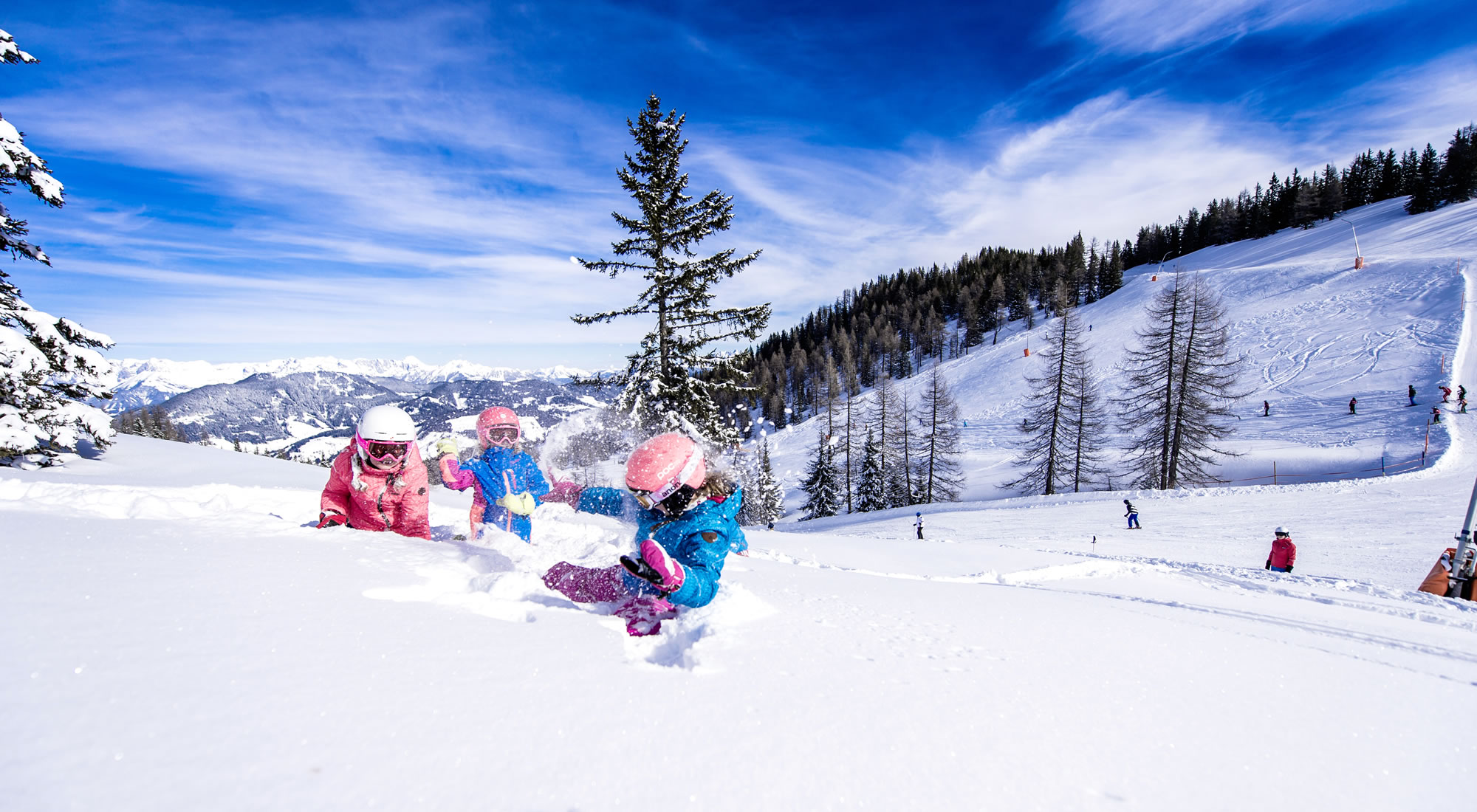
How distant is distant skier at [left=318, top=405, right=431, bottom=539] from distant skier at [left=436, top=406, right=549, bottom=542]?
401 millimetres

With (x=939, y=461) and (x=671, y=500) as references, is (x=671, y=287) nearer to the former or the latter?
(x=671, y=500)

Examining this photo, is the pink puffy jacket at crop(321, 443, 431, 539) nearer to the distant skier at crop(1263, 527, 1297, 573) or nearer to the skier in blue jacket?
the skier in blue jacket

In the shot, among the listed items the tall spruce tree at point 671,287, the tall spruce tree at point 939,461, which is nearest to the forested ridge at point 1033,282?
the tall spruce tree at point 939,461

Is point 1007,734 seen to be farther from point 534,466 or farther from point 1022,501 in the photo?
point 1022,501

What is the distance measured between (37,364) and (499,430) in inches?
356

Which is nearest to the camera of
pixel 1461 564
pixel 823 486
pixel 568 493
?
pixel 568 493

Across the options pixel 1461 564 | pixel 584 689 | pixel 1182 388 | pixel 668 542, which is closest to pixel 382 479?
pixel 668 542

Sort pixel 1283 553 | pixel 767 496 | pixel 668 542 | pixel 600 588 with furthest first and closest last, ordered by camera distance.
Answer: pixel 767 496
pixel 1283 553
pixel 600 588
pixel 668 542

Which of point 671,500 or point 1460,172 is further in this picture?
point 1460,172

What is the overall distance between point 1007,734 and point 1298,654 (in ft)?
9.21

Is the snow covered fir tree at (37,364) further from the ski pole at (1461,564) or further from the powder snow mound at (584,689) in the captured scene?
the ski pole at (1461,564)

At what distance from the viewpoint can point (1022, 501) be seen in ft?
80.0

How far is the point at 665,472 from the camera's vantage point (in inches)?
118

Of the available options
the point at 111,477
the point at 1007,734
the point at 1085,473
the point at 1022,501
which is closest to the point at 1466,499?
the point at 1022,501
